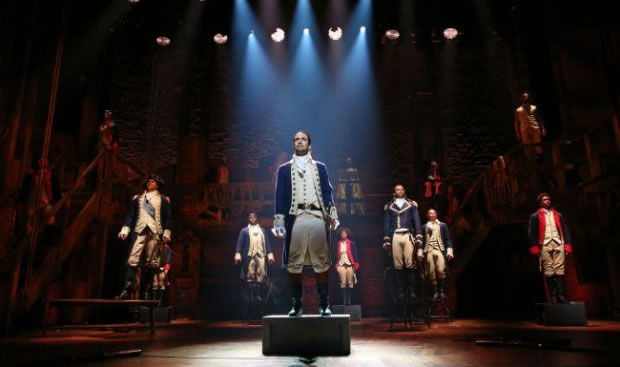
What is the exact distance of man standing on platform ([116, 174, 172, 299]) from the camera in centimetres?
630

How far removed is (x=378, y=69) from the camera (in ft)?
49.3

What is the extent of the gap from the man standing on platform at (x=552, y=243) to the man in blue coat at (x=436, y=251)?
142cm

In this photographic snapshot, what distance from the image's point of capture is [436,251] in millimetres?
7766

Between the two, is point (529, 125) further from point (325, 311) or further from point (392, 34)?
point (392, 34)

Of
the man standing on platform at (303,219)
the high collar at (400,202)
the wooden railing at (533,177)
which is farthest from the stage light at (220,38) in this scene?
the man standing on platform at (303,219)

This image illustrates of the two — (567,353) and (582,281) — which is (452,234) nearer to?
(582,281)

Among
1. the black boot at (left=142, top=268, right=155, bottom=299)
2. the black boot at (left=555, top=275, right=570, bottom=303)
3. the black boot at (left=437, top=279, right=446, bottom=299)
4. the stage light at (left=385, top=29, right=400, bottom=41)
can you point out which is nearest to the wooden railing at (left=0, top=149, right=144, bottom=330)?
the black boot at (left=142, top=268, right=155, bottom=299)

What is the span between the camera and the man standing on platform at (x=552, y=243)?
6.59m

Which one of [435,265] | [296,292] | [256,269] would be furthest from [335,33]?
[296,292]

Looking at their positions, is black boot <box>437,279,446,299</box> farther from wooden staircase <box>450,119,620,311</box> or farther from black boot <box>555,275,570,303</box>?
wooden staircase <box>450,119,620,311</box>

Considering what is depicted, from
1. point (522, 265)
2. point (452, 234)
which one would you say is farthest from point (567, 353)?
point (522, 265)

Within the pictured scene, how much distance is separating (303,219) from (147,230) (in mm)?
3618

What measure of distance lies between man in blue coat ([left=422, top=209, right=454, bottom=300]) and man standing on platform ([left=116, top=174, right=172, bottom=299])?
4429mm

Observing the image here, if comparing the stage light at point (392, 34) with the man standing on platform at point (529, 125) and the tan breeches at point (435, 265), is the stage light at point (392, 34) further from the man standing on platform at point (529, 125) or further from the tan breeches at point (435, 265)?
the tan breeches at point (435, 265)
